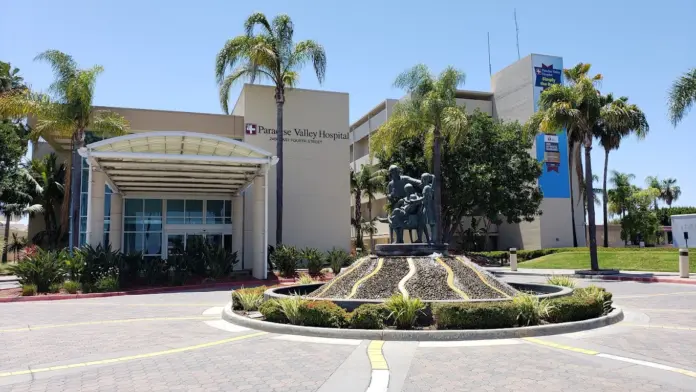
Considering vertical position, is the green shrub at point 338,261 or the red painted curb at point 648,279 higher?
the green shrub at point 338,261

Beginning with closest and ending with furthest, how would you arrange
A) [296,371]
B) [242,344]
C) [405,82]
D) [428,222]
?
[296,371], [242,344], [428,222], [405,82]

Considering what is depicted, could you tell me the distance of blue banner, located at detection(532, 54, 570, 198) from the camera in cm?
4756

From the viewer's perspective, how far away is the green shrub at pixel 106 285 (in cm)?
2002

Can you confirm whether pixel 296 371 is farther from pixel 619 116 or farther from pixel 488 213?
pixel 488 213

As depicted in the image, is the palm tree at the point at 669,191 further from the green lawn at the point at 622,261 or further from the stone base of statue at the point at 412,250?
the stone base of statue at the point at 412,250

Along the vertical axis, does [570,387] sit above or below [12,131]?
Result: below

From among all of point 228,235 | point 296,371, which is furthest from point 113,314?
point 228,235

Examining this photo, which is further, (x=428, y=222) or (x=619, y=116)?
(x=619, y=116)

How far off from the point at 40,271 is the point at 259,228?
9175mm

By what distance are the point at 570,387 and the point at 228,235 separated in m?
27.5

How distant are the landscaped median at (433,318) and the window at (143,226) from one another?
21.2m

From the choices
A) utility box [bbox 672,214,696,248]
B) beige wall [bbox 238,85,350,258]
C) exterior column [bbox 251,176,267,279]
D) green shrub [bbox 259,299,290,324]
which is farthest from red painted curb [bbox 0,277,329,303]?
utility box [bbox 672,214,696,248]

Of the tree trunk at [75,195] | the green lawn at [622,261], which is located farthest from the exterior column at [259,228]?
the green lawn at [622,261]

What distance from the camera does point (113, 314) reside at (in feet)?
44.8
